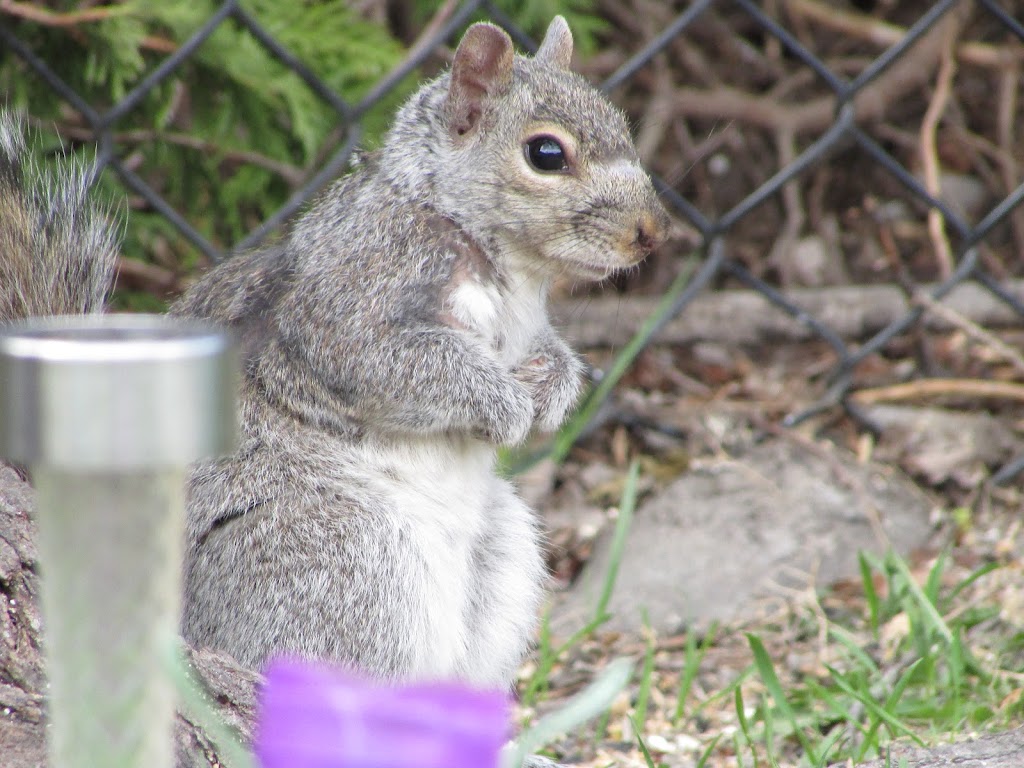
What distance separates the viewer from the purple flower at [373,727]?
18.4 inches

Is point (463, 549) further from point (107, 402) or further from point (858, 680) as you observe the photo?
point (107, 402)

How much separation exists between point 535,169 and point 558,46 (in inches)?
13.9

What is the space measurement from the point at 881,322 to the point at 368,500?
2026 mm

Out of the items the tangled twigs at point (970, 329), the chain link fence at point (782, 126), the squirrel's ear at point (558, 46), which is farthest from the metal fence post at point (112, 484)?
the tangled twigs at point (970, 329)

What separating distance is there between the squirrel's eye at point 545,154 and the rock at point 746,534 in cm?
96

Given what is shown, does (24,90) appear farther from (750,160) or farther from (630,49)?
(750,160)

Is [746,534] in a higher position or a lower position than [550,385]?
lower

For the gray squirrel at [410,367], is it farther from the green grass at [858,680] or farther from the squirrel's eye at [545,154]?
the green grass at [858,680]

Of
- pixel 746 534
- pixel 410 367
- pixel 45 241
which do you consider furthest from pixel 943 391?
pixel 45 241

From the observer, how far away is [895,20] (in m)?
3.77

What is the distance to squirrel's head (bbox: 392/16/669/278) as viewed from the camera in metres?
1.78

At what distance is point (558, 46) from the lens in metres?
2.05

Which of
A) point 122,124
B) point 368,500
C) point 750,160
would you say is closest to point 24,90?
point 122,124

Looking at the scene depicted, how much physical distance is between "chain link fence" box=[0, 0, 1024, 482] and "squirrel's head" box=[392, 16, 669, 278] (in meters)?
0.58
